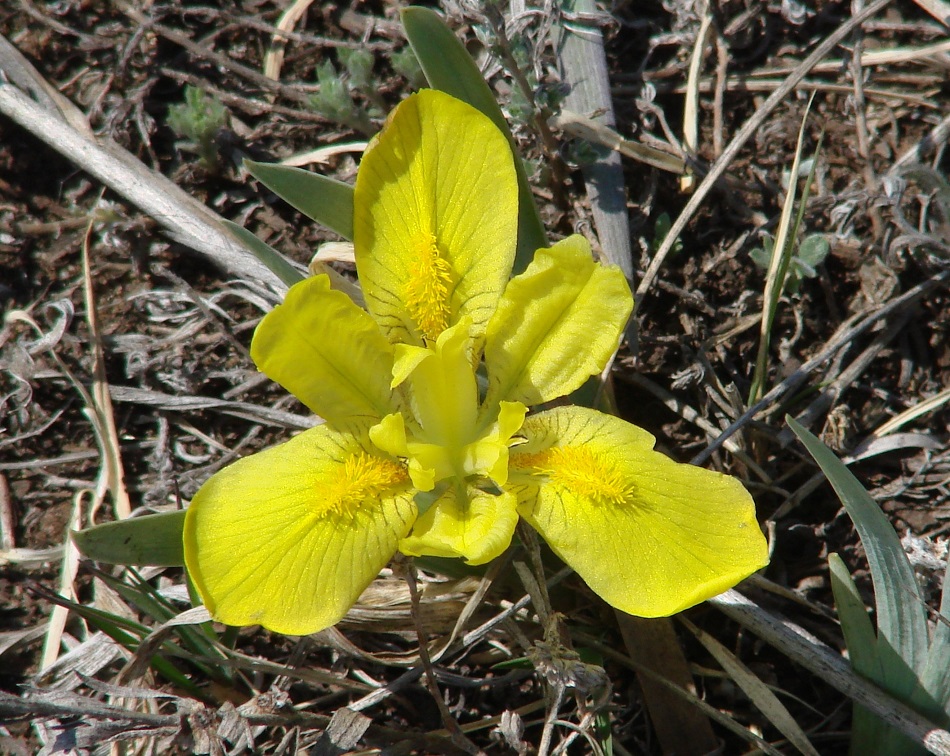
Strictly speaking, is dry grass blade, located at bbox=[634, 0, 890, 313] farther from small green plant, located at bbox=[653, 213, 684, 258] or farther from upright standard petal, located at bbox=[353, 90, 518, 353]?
upright standard petal, located at bbox=[353, 90, 518, 353]

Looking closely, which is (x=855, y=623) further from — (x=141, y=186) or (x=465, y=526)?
(x=141, y=186)

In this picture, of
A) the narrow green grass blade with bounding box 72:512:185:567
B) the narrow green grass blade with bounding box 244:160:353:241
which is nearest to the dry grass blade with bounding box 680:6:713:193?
the narrow green grass blade with bounding box 244:160:353:241

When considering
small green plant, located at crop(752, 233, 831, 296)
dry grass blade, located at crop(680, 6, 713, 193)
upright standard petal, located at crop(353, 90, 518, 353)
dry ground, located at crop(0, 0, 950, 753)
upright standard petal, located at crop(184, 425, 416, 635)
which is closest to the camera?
upright standard petal, located at crop(184, 425, 416, 635)

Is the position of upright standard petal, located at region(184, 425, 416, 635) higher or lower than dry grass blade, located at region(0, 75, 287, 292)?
lower

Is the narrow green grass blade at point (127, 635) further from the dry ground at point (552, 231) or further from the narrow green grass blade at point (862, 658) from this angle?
the narrow green grass blade at point (862, 658)

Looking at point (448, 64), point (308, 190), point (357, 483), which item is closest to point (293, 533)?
point (357, 483)

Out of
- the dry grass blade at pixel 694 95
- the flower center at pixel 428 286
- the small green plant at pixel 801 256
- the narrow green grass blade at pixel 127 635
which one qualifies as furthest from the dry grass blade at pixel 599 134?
the narrow green grass blade at pixel 127 635
